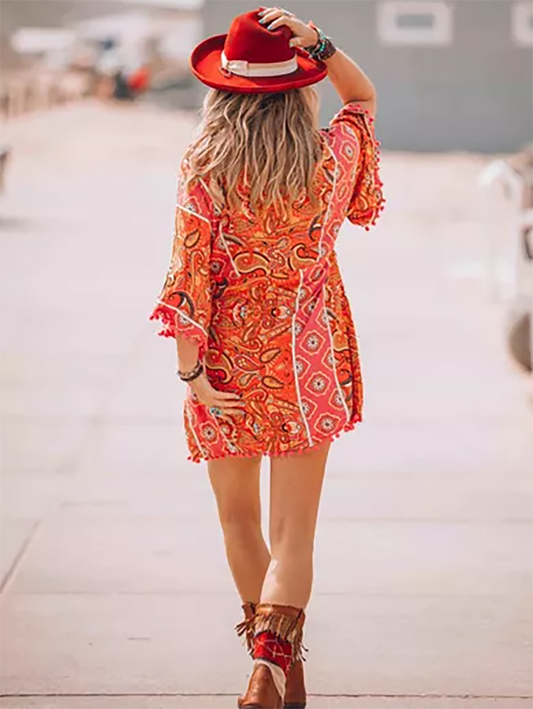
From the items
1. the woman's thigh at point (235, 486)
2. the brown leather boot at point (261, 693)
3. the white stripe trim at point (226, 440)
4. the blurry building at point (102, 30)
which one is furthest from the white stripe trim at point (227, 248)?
the blurry building at point (102, 30)

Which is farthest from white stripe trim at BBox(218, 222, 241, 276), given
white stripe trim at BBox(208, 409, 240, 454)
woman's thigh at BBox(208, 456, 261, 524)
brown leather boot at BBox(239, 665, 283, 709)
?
brown leather boot at BBox(239, 665, 283, 709)

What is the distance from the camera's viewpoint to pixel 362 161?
12.1 feet

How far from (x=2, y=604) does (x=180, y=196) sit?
1.77 meters

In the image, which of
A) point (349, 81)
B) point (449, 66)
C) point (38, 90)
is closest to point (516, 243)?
point (349, 81)

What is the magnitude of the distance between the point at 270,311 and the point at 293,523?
0.54 metres

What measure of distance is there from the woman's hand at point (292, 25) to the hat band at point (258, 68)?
0.10 meters

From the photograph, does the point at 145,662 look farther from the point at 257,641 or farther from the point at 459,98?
the point at 459,98

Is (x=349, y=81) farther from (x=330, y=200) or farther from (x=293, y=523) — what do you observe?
(x=293, y=523)

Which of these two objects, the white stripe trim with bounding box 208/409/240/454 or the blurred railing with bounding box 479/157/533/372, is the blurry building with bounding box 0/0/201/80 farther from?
the white stripe trim with bounding box 208/409/240/454

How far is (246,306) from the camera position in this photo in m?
3.54

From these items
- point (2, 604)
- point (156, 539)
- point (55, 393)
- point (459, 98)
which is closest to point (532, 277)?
point (55, 393)

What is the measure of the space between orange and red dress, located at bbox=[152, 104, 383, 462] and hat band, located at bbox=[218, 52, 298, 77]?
21 cm

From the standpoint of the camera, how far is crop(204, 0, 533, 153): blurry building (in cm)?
2639

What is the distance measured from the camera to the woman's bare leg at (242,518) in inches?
144
